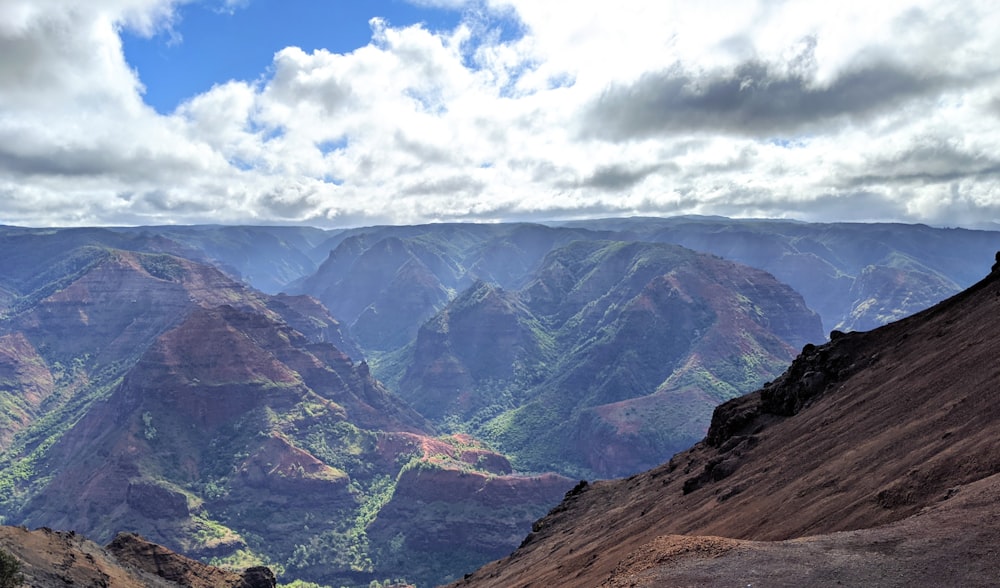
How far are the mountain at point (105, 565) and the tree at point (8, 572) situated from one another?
3.96 meters

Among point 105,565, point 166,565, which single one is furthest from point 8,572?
point 166,565

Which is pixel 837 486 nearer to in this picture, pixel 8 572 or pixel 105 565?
pixel 8 572

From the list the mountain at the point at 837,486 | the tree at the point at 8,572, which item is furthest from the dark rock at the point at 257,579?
the tree at the point at 8,572

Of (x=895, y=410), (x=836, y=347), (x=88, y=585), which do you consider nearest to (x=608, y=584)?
(x=895, y=410)

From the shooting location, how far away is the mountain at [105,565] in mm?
73688

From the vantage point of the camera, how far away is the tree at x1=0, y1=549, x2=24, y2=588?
2432 inches

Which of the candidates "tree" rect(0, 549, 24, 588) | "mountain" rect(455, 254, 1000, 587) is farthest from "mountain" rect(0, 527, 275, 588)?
"mountain" rect(455, 254, 1000, 587)

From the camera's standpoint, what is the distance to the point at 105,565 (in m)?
82.8

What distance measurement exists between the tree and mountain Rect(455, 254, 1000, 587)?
47807 mm

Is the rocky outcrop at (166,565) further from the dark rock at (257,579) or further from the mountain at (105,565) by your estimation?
the dark rock at (257,579)

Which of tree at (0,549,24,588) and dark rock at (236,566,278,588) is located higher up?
tree at (0,549,24,588)

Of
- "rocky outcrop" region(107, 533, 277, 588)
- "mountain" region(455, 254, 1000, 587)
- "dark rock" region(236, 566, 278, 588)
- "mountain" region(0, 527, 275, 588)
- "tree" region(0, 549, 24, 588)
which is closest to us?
"mountain" region(455, 254, 1000, 587)

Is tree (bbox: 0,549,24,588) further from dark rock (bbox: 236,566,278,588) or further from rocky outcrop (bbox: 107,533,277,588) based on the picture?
dark rock (bbox: 236,566,278,588)

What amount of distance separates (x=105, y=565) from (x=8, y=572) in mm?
22171
